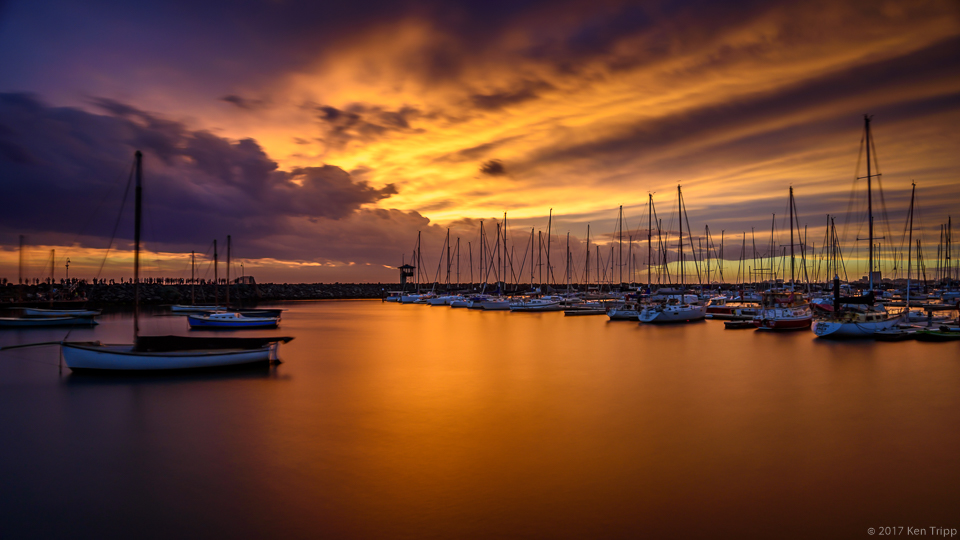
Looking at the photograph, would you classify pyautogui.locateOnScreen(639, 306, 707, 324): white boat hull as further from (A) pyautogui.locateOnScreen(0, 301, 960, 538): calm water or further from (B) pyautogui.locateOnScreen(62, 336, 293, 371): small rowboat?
(B) pyautogui.locateOnScreen(62, 336, 293, 371): small rowboat

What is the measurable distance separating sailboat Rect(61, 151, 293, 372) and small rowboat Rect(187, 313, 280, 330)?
2430 cm

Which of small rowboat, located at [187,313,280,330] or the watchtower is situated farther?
the watchtower

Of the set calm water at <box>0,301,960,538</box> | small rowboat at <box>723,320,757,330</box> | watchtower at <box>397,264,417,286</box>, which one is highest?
watchtower at <box>397,264,417,286</box>

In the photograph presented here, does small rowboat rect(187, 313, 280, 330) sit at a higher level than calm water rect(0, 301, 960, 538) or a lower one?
higher

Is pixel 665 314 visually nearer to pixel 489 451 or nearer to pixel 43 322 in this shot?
pixel 489 451

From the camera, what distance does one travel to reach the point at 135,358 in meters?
20.4

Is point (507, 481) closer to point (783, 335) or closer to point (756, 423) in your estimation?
point (756, 423)

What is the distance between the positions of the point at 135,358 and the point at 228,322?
25606mm

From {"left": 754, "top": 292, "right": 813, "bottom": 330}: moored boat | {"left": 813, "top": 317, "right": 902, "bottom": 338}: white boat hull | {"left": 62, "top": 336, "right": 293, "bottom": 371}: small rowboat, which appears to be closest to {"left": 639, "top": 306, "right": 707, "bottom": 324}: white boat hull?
{"left": 754, "top": 292, "right": 813, "bottom": 330}: moored boat

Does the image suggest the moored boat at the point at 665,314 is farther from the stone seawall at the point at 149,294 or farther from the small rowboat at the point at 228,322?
the stone seawall at the point at 149,294

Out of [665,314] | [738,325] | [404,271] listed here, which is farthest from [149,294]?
[738,325]

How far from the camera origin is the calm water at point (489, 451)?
882cm

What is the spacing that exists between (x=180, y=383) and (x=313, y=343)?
51.8 feet

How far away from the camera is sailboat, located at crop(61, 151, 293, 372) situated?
2011 cm
